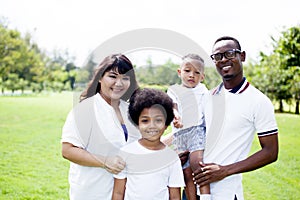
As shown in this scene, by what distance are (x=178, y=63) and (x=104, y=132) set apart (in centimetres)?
74

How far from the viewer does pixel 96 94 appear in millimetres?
1952

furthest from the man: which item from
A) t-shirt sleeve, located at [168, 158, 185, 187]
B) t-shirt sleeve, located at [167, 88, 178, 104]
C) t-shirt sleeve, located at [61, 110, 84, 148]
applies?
t-shirt sleeve, located at [61, 110, 84, 148]

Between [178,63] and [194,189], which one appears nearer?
[194,189]

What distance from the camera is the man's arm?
1807mm

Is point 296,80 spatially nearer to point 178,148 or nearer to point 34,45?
point 178,148

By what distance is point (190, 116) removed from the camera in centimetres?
216

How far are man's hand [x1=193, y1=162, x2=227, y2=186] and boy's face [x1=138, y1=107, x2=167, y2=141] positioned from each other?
0.94ft

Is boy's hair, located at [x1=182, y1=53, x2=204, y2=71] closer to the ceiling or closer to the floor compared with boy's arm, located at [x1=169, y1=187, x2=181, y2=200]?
closer to the ceiling

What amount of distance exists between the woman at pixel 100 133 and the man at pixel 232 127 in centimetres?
42

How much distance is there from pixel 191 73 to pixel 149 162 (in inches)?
26.5

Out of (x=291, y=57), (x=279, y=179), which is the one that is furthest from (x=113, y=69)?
(x=291, y=57)

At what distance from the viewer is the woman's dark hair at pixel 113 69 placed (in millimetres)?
1873

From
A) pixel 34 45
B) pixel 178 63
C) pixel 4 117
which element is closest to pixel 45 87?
pixel 34 45

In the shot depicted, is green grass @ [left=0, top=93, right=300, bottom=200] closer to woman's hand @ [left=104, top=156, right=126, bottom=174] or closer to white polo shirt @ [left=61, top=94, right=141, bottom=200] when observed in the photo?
white polo shirt @ [left=61, top=94, right=141, bottom=200]
